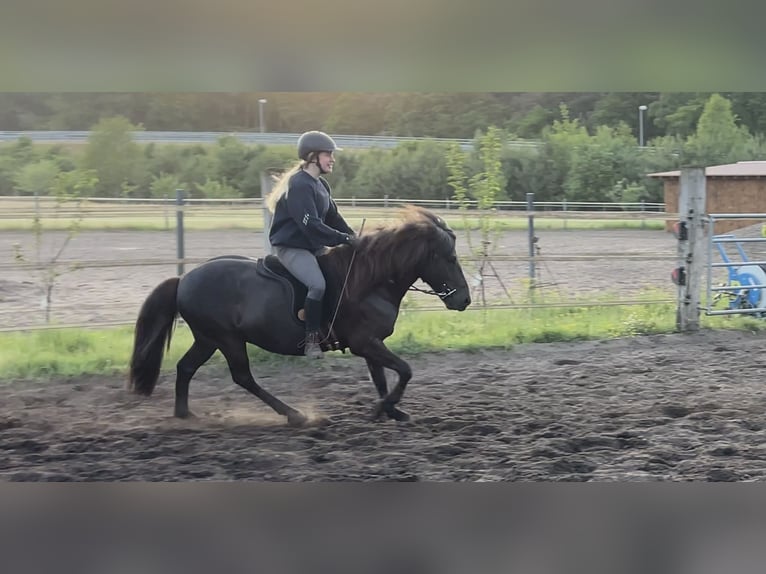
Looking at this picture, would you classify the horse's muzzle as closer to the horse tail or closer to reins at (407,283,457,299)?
reins at (407,283,457,299)

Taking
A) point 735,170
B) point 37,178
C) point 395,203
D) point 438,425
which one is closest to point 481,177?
point 395,203

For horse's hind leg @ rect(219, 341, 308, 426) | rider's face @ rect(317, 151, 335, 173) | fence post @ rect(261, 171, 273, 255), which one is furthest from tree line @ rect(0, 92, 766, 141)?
horse's hind leg @ rect(219, 341, 308, 426)

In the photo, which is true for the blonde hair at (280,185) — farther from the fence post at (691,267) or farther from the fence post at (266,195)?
the fence post at (691,267)

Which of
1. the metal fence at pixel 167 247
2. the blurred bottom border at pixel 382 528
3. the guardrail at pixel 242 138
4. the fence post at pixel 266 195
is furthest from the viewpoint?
the metal fence at pixel 167 247

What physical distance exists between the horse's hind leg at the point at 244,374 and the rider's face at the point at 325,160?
3.04ft

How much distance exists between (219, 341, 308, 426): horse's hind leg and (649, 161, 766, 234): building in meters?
2.10

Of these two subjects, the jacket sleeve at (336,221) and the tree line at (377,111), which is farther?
the jacket sleeve at (336,221)

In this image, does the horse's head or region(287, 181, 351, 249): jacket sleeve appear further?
the horse's head

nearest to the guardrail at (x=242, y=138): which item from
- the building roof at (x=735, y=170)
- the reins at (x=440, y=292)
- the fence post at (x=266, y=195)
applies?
the fence post at (x=266, y=195)

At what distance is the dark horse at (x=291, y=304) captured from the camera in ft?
12.0

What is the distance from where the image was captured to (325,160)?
3.55m

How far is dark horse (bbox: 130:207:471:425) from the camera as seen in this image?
12.0 ft

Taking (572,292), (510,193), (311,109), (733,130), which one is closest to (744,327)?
(572,292)

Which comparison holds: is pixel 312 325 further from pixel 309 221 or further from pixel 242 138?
pixel 242 138
